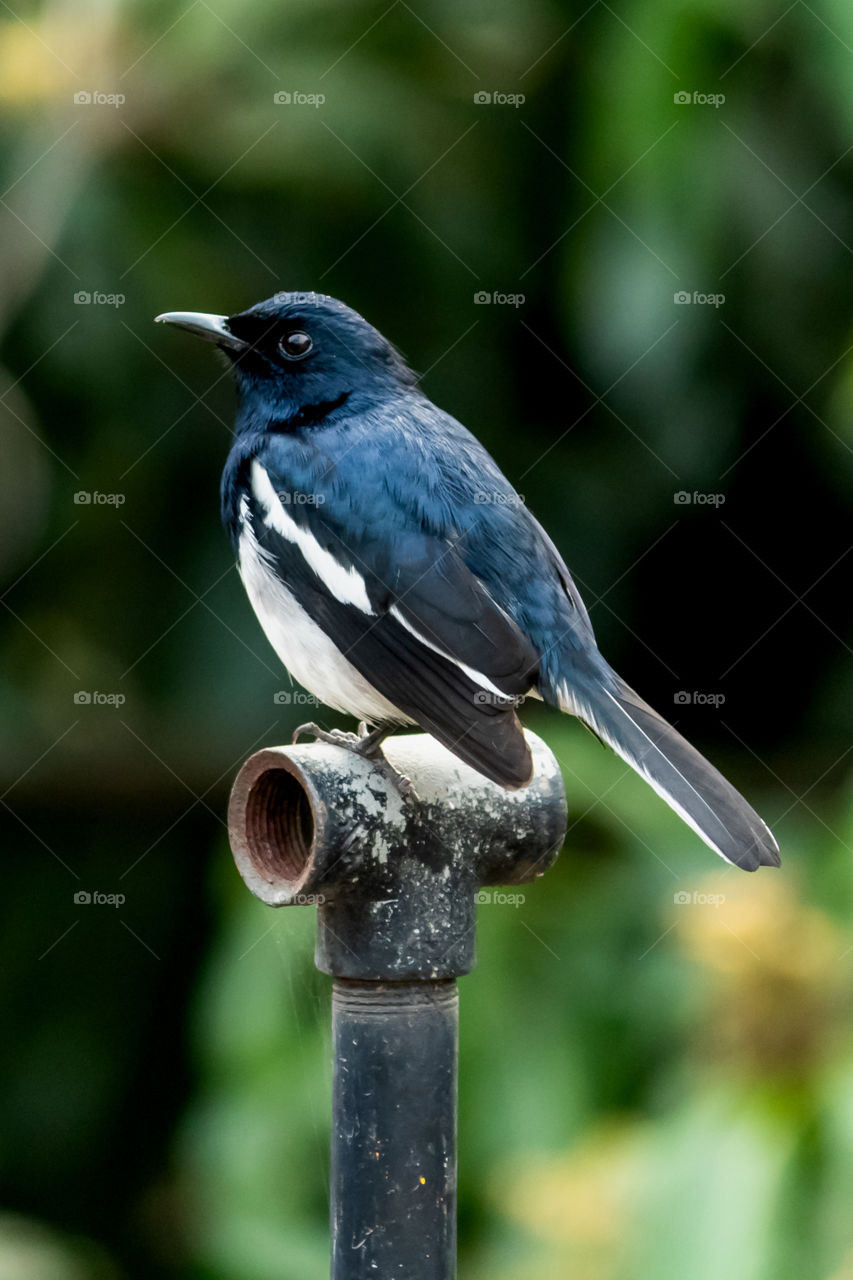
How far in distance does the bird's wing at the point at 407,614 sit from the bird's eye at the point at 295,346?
0.28m

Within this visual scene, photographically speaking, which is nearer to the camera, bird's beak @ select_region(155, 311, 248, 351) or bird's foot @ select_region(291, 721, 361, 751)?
bird's foot @ select_region(291, 721, 361, 751)

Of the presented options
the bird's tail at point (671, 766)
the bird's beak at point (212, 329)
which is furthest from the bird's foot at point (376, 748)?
the bird's beak at point (212, 329)

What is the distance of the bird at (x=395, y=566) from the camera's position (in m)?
2.26

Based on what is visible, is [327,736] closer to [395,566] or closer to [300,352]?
[395,566]

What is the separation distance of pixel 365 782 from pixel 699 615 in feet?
5.57

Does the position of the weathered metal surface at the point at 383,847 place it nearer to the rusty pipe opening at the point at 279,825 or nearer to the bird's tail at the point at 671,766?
the rusty pipe opening at the point at 279,825

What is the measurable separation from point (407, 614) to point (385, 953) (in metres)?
0.64

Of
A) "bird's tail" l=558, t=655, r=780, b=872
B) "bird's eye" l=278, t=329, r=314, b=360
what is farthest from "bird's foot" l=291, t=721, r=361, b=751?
"bird's eye" l=278, t=329, r=314, b=360

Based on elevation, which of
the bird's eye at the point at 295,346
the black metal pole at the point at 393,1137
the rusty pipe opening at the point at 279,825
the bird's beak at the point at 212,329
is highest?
the bird's eye at the point at 295,346

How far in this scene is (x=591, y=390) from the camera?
3289mm

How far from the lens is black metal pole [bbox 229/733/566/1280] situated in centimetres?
178

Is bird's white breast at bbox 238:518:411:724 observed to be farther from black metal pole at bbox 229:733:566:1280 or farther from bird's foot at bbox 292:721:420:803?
black metal pole at bbox 229:733:566:1280

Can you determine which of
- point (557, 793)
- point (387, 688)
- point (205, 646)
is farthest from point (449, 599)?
point (205, 646)

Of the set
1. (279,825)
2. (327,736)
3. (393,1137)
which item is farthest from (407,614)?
(393,1137)
